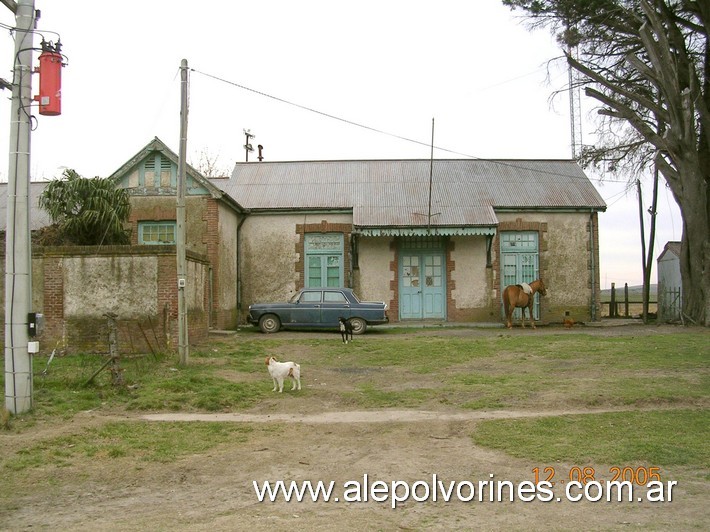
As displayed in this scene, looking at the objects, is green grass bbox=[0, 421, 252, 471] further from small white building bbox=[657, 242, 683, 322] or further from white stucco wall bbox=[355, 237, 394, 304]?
small white building bbox=[657, 242, 683, 322]

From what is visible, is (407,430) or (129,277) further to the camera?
(129,277)

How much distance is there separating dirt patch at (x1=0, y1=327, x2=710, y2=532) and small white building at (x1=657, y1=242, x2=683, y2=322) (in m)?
19.0

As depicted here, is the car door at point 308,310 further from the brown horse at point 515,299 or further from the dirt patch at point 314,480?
the dirt patch at point 314,480

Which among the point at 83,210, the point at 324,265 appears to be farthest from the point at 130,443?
the point at 324,265

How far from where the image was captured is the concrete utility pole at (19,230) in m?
9.21

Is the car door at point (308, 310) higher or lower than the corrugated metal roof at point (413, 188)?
lower

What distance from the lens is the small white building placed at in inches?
1042

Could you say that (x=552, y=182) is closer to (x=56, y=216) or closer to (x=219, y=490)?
(x=56, y=216)

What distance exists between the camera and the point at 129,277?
50.1 ft

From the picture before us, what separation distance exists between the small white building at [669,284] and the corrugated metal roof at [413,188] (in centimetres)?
545

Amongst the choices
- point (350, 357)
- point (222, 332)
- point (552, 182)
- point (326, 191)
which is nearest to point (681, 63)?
point (552, 182)

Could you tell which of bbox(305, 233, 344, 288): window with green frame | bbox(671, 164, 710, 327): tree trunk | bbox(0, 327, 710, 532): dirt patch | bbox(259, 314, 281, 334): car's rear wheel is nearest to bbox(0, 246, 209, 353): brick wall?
bbox(0, 327, 710, 532): dirt patch

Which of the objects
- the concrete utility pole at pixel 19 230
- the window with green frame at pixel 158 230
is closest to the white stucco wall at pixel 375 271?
the window with green frame at pixel 158 230

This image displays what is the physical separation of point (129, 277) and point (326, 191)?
38.4 feet
